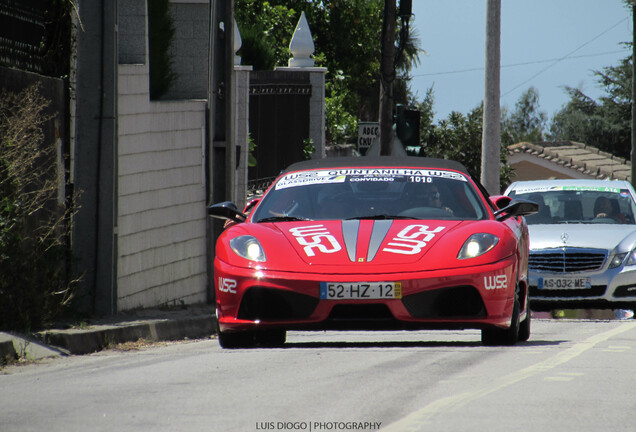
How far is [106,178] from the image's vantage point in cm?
1229

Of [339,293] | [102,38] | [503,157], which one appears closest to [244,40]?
[503,157]

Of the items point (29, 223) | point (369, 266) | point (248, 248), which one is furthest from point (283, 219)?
point (29, 223)

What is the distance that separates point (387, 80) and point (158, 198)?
10.5 metres

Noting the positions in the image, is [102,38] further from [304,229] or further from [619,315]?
[619,315]

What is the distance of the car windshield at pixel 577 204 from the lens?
1559cm

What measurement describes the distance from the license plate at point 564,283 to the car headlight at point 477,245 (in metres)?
5.75

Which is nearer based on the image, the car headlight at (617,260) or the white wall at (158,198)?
the white wall at (158,198)

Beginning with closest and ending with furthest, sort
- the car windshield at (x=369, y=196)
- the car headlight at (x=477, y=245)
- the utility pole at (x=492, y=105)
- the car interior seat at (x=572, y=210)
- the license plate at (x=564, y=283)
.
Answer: the car headlight at (x=477, y=245) → the car windshield at (x=369, y=196) → the license plate at (x=564, y=283) → the car interior seat at (x=572, y=210) → the utility pole at (x=492, y=105)

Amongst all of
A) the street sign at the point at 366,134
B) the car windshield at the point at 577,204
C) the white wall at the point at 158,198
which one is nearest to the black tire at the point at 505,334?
the white wall at the point at 158,198

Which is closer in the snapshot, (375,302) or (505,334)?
(375,302)

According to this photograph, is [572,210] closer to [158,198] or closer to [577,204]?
[577,204]

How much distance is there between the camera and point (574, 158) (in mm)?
60344

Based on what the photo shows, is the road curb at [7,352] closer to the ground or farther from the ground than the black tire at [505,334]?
closer to the ground

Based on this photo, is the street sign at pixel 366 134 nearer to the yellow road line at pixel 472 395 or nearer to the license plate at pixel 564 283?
the license plate at pixel 564 283
